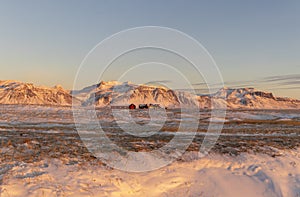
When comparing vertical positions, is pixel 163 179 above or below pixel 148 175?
below

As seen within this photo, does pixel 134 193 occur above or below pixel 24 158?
below

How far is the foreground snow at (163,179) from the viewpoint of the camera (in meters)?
11.1

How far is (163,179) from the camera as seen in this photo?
1362 cm

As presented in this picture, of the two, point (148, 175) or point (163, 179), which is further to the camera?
point (148, 175)

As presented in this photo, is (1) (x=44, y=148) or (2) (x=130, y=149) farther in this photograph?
(2) (x=130, y=149)

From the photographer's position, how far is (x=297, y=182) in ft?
45.6

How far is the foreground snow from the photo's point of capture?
1109 cm

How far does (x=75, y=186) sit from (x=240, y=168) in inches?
419

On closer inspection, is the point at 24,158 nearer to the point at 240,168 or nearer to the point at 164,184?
the point at 164,184

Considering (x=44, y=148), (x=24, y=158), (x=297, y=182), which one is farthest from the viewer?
(x=44, y=148)

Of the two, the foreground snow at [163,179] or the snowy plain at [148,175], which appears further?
the snowy plain at [148,175]

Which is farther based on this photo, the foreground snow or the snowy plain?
the snowy plain

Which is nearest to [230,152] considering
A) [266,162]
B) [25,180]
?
[266,162]

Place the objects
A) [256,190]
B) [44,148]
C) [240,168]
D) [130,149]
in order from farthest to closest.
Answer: [130,149]
[44,148]
[240,168]
[256,190]
